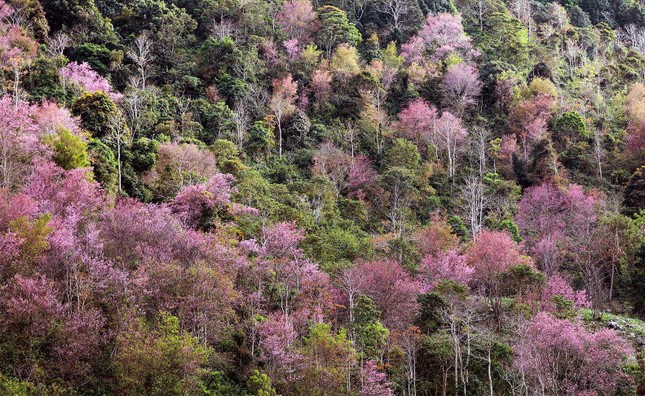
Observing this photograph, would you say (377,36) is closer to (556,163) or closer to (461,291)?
(556,163)

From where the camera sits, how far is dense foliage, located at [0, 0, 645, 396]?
23.7 meters

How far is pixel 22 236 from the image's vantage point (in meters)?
23.3

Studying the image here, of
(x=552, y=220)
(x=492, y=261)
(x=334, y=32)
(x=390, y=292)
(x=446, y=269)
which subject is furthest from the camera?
(x=334, y=32)

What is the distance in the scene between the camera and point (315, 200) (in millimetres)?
42719

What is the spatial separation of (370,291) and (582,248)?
1764cm

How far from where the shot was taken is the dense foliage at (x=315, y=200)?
23.7 m

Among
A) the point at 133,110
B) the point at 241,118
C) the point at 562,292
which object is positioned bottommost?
the point at 562,292

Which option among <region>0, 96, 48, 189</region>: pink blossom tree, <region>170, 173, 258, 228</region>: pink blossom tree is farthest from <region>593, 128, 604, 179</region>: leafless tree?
<region>0, 96, 48, 189</region>: pink blossom tree

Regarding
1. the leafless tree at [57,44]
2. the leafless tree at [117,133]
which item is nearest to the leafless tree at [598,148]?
the leafless tree at [117,133]

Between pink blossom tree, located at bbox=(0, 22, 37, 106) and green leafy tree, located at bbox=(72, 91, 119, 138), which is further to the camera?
pink blossom tree, located at bbox=(0, 22, 37, 106)

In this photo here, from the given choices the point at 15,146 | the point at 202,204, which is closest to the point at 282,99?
the point at 202,204

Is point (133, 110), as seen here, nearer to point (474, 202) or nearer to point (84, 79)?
point (84, 79)

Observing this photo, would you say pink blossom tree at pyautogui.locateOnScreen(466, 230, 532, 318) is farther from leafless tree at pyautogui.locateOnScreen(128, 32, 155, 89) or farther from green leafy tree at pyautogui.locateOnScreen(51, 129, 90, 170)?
leafless tree at pyautogui.locateOnScreen(128, 32, 155, 89)

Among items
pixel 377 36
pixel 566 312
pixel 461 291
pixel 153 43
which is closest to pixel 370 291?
pixel 461 291
